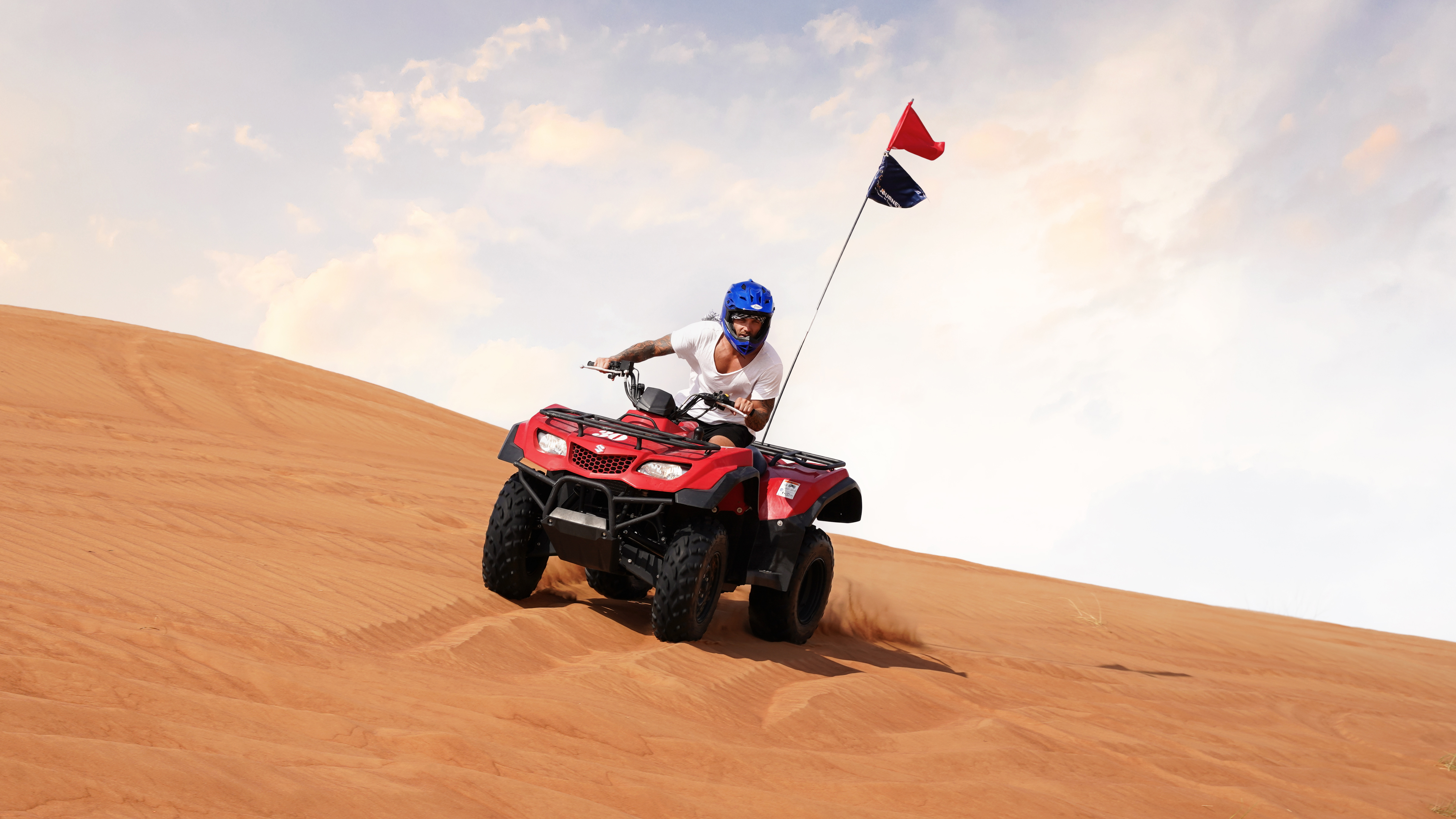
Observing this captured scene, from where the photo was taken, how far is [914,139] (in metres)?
8.94

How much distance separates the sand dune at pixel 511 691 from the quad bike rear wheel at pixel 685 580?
163 mm

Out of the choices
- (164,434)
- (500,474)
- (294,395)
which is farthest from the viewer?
(294,395)

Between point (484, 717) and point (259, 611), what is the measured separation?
186 cm

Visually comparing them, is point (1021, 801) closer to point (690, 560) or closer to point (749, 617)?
point (690, 560)

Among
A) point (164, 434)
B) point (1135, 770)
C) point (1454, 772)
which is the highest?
point (1454, 772)

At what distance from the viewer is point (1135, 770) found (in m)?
5.04

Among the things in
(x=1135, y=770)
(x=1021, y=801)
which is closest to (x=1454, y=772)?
(x=1135, y=770)

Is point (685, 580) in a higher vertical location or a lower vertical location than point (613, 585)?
higher

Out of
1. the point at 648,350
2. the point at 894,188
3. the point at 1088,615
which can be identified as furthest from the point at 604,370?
the point at 1088,615

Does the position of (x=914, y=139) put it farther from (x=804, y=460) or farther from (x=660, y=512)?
(x=660, y=512)

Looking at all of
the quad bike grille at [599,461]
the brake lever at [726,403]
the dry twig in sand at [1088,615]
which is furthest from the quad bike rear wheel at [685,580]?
the dry twig in sand at [1088,615]

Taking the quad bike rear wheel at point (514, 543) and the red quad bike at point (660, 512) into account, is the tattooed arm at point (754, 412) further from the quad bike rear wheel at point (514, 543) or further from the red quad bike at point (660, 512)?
the quad bike rear wheel at point (514, 543)

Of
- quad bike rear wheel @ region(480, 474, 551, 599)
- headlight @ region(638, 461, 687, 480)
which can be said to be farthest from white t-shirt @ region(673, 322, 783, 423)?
quad bike rear wheel @ region(480, 474, 551, 599)

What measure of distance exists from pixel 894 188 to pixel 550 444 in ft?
13.9
